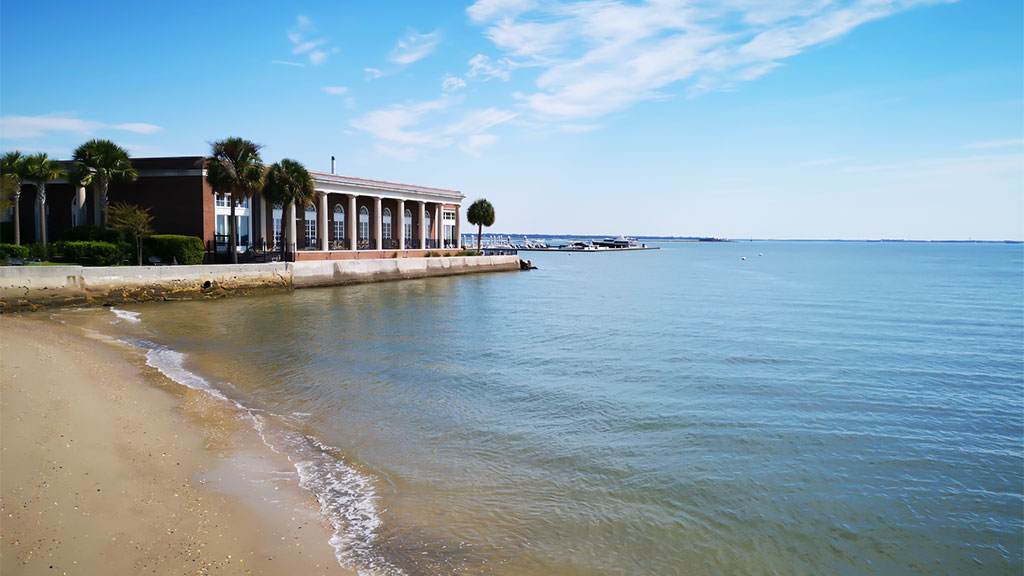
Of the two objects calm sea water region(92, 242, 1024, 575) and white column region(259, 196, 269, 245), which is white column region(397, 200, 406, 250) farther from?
calm sea water region(92, 242, 1024, 575)

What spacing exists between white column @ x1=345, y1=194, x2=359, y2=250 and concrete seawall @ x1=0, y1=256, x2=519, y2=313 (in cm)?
341

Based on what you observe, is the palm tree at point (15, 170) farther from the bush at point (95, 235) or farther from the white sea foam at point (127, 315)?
the white sea foam at point (127, 315)

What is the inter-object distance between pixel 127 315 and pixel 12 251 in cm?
882

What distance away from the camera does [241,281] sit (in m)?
37.4

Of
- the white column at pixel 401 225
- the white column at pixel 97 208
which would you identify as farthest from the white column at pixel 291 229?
the white column at pixel 401 225

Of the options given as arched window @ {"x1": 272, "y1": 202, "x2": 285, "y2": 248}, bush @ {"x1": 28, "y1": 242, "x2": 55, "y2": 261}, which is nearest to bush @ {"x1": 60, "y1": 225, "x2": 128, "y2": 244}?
bush @ {"x1": 28, "y1": 242, "x2": 55, "y2": 261}

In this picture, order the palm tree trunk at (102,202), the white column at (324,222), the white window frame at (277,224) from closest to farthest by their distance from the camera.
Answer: the palm tree trunk at (102,202) → the white window frame at (277,224) → the white column at (324,222)

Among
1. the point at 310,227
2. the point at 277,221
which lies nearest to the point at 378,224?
the point at 310,227

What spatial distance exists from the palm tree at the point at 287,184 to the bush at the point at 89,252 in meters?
10.5

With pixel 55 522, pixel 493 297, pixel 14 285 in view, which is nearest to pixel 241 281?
pixel 14 285

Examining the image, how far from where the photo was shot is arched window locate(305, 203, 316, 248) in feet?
165

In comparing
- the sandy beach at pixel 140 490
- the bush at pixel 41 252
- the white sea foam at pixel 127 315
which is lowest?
the sandy beach at pixel 140 490

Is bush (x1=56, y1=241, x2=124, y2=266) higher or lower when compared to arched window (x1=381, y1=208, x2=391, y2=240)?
lower

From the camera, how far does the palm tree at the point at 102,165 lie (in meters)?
37.1
